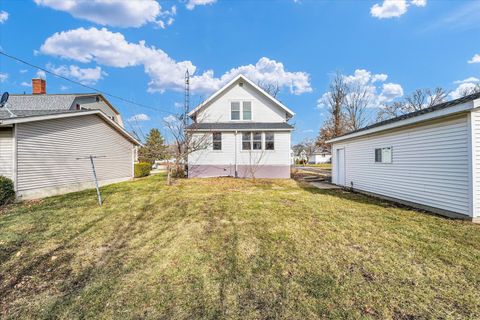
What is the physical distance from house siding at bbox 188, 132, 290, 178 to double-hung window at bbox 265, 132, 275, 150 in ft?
0.70

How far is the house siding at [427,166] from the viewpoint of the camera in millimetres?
6062

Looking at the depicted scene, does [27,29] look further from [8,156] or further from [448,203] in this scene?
[448,203]

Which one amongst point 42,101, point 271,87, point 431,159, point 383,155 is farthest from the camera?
point 271,87

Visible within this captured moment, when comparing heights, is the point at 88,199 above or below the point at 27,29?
below

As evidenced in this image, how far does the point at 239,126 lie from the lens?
15.9 meters

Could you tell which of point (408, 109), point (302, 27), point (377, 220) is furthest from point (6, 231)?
point (408, 109)

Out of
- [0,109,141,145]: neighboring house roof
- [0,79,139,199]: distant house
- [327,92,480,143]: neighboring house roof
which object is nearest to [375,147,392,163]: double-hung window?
[327,92,480,143]: neighboring house roof

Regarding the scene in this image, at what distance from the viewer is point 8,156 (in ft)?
27.3

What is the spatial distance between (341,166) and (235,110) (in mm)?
8396

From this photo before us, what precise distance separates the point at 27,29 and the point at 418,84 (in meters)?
46.8

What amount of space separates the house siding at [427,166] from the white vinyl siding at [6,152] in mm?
14386

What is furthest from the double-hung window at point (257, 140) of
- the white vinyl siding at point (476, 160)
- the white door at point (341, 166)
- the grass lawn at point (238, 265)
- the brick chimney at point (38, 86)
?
the brick chimney at point (38, 86)

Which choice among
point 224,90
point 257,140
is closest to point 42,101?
point 224,90

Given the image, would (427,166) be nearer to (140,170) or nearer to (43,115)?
(43,115)
